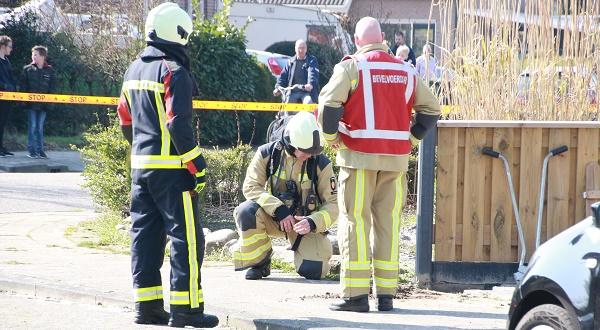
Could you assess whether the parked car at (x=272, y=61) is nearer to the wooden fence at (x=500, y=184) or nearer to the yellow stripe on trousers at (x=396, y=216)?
the wooden fence at (x=500, y=184)

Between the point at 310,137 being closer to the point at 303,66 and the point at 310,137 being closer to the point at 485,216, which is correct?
the point at 485,216

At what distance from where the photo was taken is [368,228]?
311 inches

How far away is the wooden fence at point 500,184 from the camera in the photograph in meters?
8.95

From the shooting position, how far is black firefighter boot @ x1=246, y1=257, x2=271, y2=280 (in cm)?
920

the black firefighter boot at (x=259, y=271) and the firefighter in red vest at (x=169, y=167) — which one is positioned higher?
the firefighter in red vest at (x=169, y=167)

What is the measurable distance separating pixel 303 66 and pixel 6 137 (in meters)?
5.32

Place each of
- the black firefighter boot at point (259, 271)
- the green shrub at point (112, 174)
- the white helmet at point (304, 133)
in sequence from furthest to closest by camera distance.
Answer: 1. the green shrub at point (112, 174)
2. the black firefighter boot at point (259, 271)
3. the white helmet at point (304, 133)

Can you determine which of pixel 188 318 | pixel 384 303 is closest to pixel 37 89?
pixel 384 303

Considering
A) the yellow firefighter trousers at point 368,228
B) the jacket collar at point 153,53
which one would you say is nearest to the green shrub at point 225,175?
the yellow firefighter trousers at point 368,228

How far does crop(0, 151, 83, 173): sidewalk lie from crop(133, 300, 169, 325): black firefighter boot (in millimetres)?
10035

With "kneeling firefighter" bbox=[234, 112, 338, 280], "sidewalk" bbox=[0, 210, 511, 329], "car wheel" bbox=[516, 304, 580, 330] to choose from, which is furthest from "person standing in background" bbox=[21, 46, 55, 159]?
"car wheel" bbox=[516, 304, 580, 330]

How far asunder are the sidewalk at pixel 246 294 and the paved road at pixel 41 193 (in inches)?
97.7

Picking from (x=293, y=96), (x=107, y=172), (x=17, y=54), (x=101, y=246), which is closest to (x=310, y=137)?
(x=101, y=246)

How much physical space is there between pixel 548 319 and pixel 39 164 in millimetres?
13180
